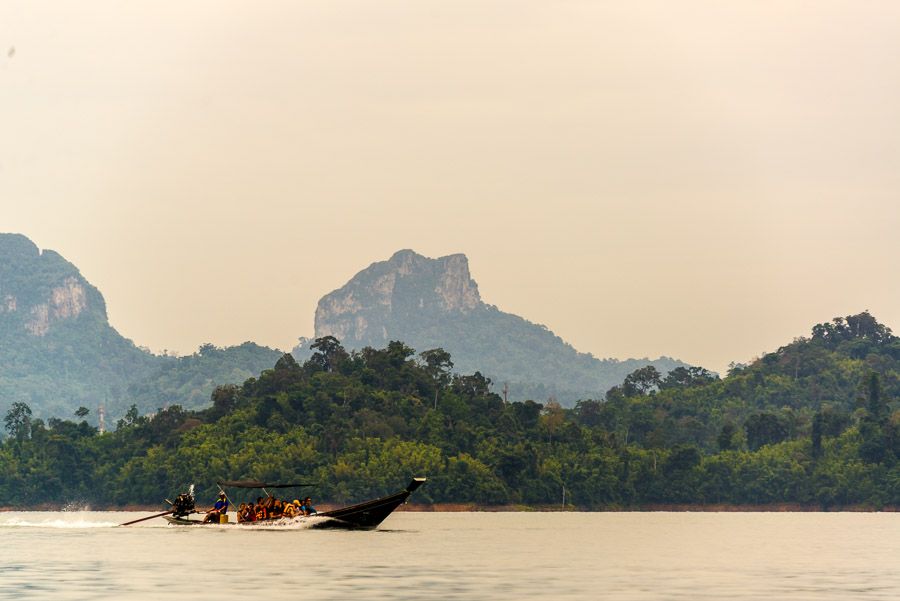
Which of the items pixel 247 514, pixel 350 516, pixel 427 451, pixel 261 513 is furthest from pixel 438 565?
pixel 427 451

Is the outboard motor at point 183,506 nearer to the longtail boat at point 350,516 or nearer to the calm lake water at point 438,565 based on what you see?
the calm lake water at point 438,565

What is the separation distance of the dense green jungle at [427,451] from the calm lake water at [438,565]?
53.4 m

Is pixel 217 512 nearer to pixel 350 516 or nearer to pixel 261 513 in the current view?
pixel 261 513

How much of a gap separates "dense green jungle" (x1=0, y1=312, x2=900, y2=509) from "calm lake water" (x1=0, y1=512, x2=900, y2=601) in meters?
53.4

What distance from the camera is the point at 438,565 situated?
1670 inches

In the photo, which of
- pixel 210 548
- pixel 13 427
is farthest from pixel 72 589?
pixel 13 427

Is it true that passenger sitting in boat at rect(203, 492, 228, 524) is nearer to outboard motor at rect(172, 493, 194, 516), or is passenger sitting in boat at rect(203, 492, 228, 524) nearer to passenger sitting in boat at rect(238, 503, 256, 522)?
passenger sitting in boat at rect(238, 503, 256, 522)

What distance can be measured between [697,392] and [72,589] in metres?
141

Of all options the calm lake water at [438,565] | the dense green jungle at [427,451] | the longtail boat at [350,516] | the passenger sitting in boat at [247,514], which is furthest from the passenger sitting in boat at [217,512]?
the dense green jungle at [427,451]

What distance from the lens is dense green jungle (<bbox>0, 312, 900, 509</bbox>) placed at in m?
123

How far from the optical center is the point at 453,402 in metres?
137

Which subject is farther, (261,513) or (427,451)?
(427,451)

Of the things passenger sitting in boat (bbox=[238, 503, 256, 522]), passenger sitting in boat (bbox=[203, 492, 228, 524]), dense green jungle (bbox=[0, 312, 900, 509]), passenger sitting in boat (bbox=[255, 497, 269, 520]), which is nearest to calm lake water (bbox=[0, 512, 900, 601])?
passenger sitting in boat (bbox=[203, 492, 228, 524])

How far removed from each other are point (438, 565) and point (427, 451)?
83.3m
